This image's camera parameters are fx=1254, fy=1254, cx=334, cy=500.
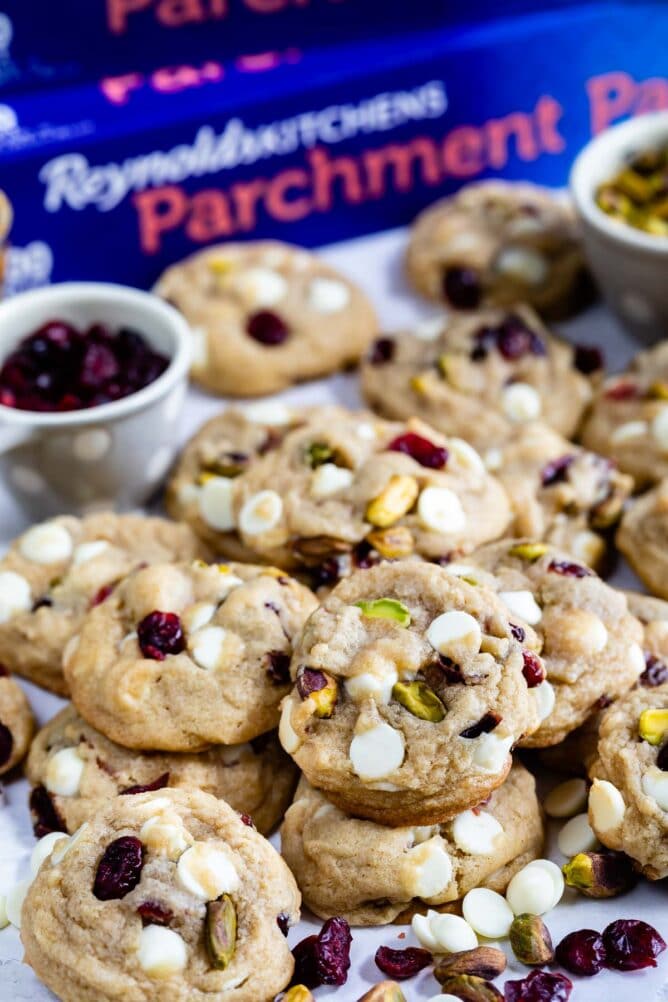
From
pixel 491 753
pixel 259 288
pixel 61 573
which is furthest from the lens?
pixel 259 288

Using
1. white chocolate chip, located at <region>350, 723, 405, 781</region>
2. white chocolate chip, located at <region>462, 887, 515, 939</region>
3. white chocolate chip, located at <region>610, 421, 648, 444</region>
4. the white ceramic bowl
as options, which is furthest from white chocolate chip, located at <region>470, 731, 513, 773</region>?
the white ceramic bowl

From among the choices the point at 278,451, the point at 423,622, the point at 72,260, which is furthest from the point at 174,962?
the point at 72,260

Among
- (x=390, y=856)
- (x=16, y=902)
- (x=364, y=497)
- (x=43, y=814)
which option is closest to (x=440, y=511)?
(x=364, y=497)

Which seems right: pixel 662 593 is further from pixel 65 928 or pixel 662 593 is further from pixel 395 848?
pixel 65 928

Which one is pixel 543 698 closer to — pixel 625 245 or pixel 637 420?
pixel 637 420

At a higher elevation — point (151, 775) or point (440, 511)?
point (440, 511)

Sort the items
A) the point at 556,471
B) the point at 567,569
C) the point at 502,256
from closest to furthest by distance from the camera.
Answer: the point at 567,569, the point at 556,471, the point at 502,256

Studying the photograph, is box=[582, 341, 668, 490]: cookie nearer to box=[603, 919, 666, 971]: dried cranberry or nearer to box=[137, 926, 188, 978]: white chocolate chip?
box=[603, 919, 666, 971]: dried cranberry
